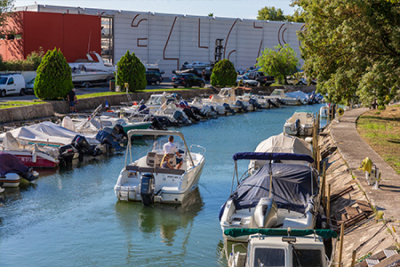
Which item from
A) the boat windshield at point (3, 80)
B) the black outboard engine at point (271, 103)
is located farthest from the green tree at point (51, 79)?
the black outboard engine at point (271, 103)

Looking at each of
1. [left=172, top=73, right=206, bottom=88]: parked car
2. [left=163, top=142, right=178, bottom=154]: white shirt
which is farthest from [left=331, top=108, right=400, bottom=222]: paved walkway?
[left=172, top=73, right=206, bottom=88]: parked car

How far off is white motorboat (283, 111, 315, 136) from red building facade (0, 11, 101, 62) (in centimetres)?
3088

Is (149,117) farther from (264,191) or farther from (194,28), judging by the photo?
(194,28)

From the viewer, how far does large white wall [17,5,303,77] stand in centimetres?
7038

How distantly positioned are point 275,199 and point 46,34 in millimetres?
47301

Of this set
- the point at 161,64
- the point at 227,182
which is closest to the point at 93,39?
the point at 161,64

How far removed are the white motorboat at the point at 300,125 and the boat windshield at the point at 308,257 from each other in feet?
84.1

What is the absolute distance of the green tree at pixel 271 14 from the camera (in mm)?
120750

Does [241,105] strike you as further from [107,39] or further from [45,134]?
[107,39]

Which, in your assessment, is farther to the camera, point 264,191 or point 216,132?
point 216,132

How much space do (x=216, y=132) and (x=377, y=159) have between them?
A: 57.7ft

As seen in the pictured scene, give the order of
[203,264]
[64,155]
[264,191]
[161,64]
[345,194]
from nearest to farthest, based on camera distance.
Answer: [203,264], [264,191], [345,194], [64,155], [161,64]

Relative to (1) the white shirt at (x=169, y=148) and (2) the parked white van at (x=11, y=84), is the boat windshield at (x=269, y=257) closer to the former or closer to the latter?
(1) the white shirt at (x=169, y=148)

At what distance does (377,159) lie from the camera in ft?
71.7
